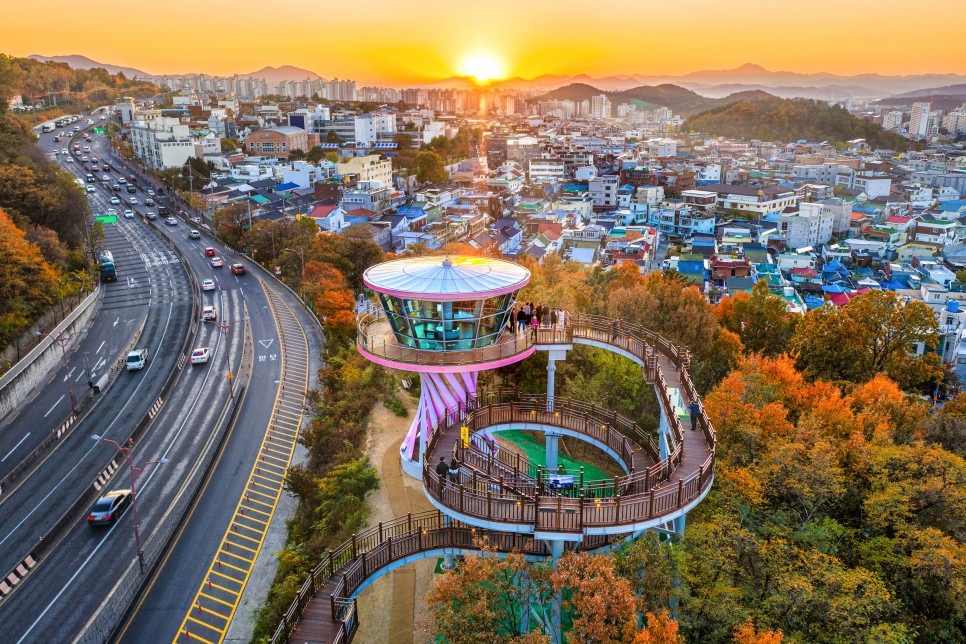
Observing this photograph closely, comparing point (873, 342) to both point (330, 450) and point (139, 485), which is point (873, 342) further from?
point (139, 485)

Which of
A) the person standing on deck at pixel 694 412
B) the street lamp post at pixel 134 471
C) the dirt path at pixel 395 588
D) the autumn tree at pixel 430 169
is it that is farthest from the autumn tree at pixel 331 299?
the autumn tree at pixel 430 169

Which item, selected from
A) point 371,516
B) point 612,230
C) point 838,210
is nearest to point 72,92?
point 612,230

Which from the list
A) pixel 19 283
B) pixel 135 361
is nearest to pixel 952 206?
pixel 135 361

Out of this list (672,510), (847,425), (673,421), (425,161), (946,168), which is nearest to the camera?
(672,510)

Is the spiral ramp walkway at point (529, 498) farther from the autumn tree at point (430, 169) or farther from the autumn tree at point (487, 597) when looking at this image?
the autumn tree at point (430, 169)

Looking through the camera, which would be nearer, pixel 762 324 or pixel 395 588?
pixel 395 588

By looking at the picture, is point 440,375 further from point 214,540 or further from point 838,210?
point 838,210
